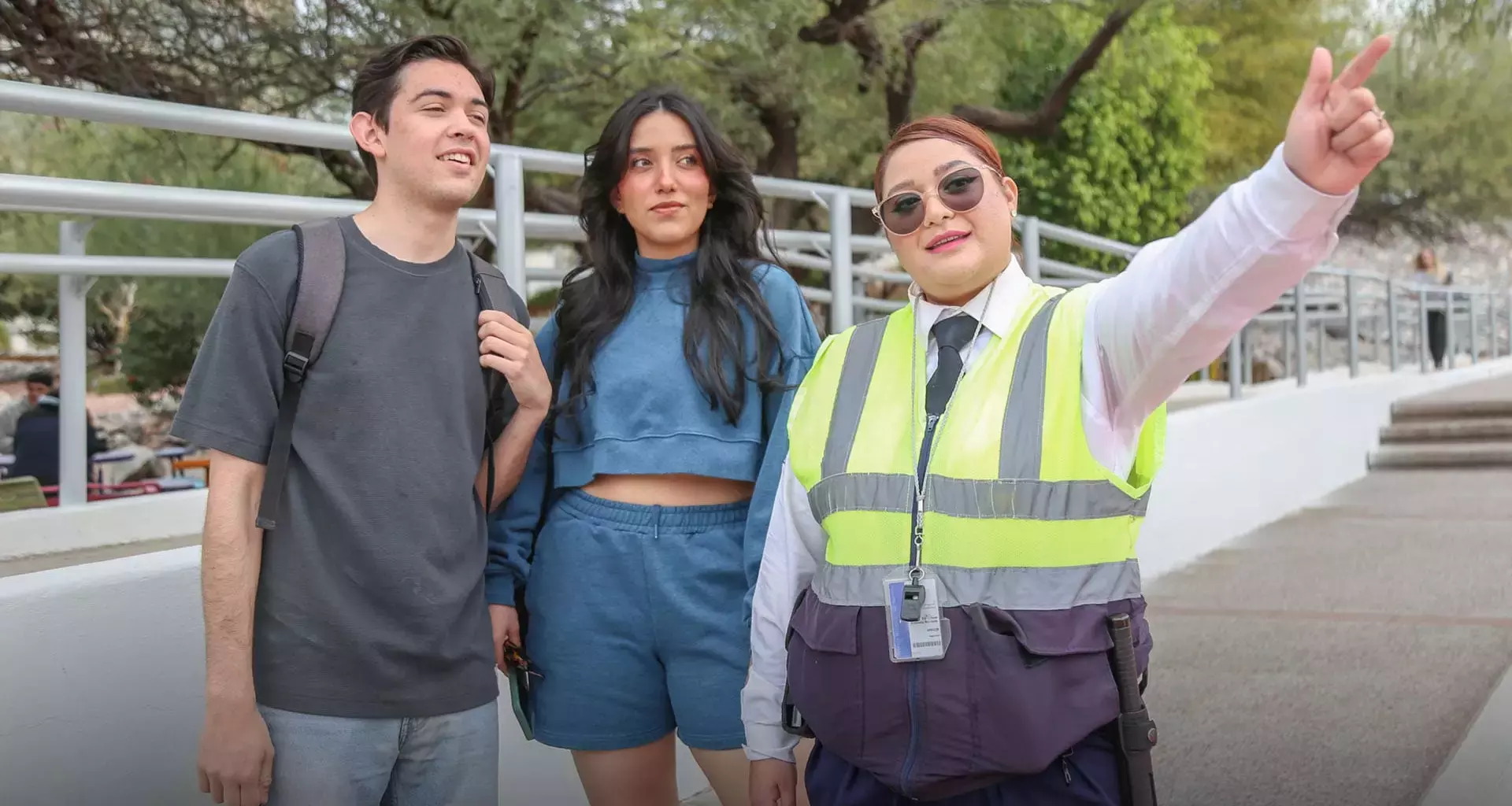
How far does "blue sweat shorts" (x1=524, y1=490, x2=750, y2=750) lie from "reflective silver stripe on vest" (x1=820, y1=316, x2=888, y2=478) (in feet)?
1.68

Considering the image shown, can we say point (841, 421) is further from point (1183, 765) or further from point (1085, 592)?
point (1183, 765)

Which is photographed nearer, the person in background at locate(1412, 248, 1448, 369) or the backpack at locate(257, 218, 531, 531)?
the backpack at locate(257, 218, 531, 531)

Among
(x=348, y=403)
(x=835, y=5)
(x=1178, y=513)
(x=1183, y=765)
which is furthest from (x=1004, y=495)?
(x=835, y=5)

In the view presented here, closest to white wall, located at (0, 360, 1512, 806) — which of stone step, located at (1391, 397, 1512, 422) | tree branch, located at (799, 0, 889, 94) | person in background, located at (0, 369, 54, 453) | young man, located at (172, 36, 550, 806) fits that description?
young man, located at (172, 36, 550, 806)

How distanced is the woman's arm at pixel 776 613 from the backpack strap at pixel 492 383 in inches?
19.6

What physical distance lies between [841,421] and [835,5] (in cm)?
1001

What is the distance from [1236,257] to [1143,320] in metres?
0.17

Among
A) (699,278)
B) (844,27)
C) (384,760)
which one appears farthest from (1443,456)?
(384,760)

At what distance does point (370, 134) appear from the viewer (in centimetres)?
230

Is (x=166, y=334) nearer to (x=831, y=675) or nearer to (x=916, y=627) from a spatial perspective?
(x=831, y=675)

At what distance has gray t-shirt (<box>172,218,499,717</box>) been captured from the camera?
206 cm

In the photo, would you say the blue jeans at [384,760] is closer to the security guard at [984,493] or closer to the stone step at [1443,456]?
the security guard at [984,493]

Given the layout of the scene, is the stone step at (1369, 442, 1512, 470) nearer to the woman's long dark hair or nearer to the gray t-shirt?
the woman's long dark hair

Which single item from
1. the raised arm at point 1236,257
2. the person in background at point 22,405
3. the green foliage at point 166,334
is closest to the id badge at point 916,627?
the raised arm at point 1236,257
